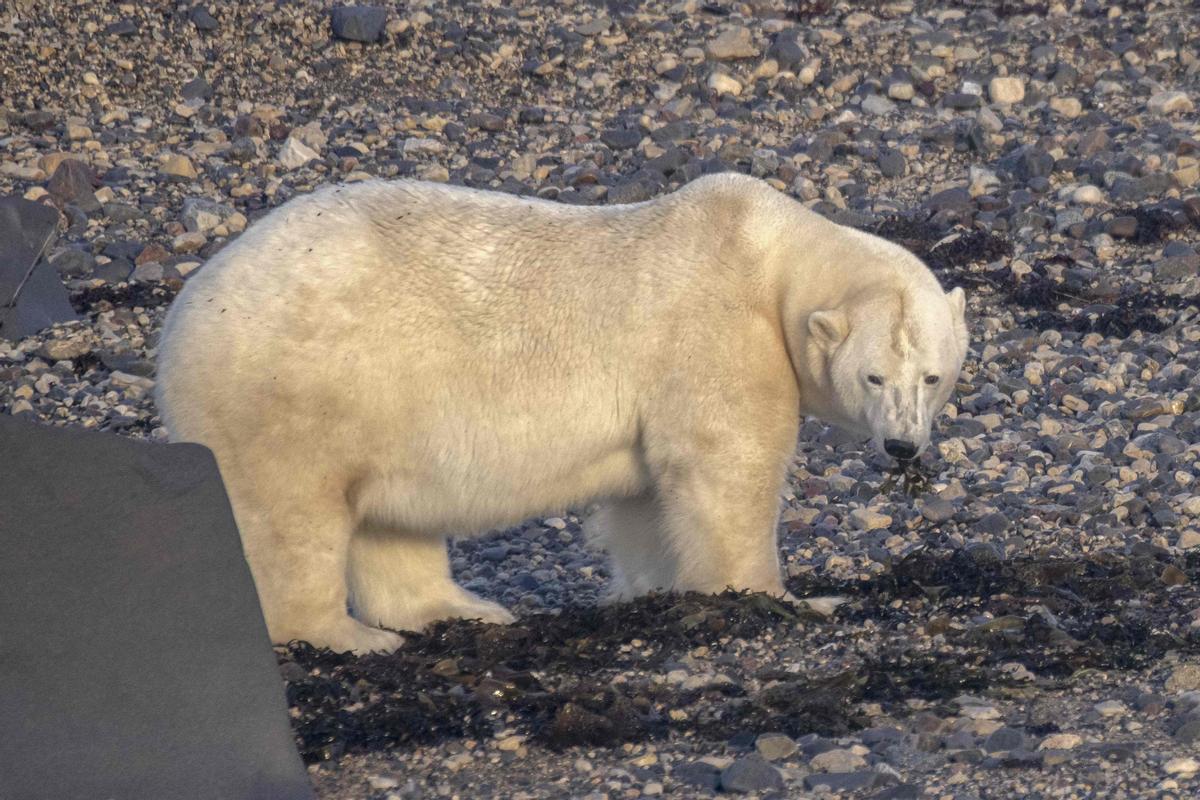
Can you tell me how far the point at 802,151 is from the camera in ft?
38.8

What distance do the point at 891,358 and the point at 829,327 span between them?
0.22 metres

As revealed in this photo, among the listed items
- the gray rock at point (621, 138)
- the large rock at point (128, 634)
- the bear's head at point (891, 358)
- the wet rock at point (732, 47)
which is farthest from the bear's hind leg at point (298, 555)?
the wet rock at point (732, 47)

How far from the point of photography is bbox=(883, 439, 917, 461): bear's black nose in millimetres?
5344

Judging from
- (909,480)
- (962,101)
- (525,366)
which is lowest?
(962,101)

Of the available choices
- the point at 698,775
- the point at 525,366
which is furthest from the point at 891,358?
the point at 698,775

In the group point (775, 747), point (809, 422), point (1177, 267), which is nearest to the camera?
point (775, 747)

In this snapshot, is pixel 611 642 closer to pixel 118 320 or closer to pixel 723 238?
pixel 723 238

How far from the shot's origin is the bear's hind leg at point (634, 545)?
5859mm

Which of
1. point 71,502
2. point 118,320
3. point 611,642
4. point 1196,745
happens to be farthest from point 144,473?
point 118,320

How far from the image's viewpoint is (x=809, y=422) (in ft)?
26.0

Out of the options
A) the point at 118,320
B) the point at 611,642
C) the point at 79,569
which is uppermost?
the point at 79,569

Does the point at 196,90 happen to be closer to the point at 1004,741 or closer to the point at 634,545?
the point at 634,545

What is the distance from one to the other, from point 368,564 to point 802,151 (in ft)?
22.0

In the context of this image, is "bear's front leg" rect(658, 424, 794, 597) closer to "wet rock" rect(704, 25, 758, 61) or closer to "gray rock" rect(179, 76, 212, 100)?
"gray rock" rect(179, 76, 212, 100)
